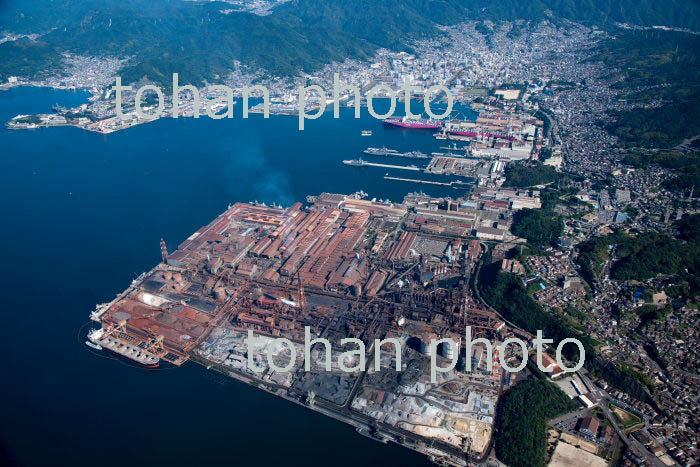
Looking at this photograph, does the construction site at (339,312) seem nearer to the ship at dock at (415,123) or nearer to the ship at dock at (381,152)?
the ship at dock at (381,152)

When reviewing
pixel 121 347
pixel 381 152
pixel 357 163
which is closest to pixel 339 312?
pixel 121 347

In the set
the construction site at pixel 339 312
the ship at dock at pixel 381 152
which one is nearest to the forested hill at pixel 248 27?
the ship at dock at pixel 381 152

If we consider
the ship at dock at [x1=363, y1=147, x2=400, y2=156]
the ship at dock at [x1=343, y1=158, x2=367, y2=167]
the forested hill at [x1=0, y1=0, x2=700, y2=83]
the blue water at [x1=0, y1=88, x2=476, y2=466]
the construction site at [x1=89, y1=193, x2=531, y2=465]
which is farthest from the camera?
the forested hill at [x1=0, y1=0, x2=700, y2=83]

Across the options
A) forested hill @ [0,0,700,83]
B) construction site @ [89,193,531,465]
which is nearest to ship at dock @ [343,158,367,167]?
construction site @ [89,193,531,465]

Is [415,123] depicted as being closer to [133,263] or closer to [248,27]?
[133,263]

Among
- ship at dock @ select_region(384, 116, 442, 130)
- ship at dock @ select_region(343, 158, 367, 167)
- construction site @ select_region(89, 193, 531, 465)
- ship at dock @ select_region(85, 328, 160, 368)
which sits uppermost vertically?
ship at dock @ select_region(384, 116, 442, 130)

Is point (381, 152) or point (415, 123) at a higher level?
point (415, 123)

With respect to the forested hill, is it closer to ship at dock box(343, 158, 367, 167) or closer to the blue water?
the blue water

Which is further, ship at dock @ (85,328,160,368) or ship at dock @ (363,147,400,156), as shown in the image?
ship at dock @ (363,147,400,156)
